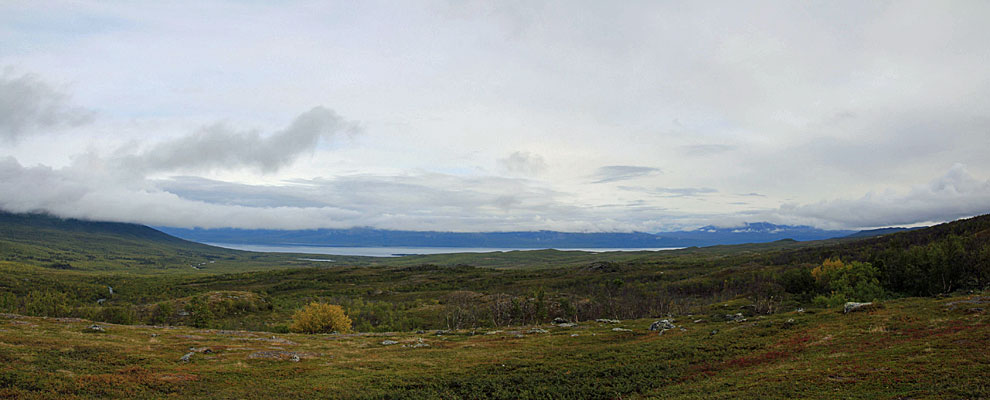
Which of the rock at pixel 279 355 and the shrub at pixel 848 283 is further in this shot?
the shrub at pixel 848 283

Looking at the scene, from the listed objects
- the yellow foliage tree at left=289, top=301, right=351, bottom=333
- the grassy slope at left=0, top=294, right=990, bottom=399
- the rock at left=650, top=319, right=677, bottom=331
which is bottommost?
the yellow foliage tree at left=289, top=301, right=351, bottom=333

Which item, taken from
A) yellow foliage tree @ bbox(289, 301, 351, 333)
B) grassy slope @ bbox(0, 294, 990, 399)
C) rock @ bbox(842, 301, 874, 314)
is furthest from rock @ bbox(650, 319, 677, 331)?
yellow foliage tree @ bbox(289, 301, 351, 333)

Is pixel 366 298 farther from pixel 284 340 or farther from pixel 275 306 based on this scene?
pixel 284 340

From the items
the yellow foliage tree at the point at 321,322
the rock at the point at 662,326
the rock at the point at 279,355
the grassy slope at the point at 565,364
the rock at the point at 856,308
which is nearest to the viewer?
the grassy slope at the point at 565,364

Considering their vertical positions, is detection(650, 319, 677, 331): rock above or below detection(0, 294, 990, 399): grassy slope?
below

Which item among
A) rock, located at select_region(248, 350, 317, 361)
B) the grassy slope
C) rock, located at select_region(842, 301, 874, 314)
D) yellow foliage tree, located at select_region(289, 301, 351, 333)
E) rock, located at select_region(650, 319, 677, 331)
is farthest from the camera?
yellow foliage tree, located at select_region(289, 301, 351, 333)

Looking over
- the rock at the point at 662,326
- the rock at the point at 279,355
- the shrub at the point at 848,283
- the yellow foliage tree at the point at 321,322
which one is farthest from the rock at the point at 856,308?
the yellow foliage tree at the point at 321,322

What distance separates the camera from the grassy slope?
2178 centimetres

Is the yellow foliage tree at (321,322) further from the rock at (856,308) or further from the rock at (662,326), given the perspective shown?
the rock at (856,308)

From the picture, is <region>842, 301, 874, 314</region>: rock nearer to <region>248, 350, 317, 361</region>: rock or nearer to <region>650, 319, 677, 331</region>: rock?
<region>650, 319, 677, 331</region>: rock

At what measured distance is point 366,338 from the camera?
55.2 metres

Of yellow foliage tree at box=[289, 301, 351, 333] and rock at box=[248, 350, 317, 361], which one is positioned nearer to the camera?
rock at box=[248, 350, 317, 361]

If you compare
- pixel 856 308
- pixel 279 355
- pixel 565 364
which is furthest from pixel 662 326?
pixel 279 355

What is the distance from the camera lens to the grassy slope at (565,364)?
21.8 meters
